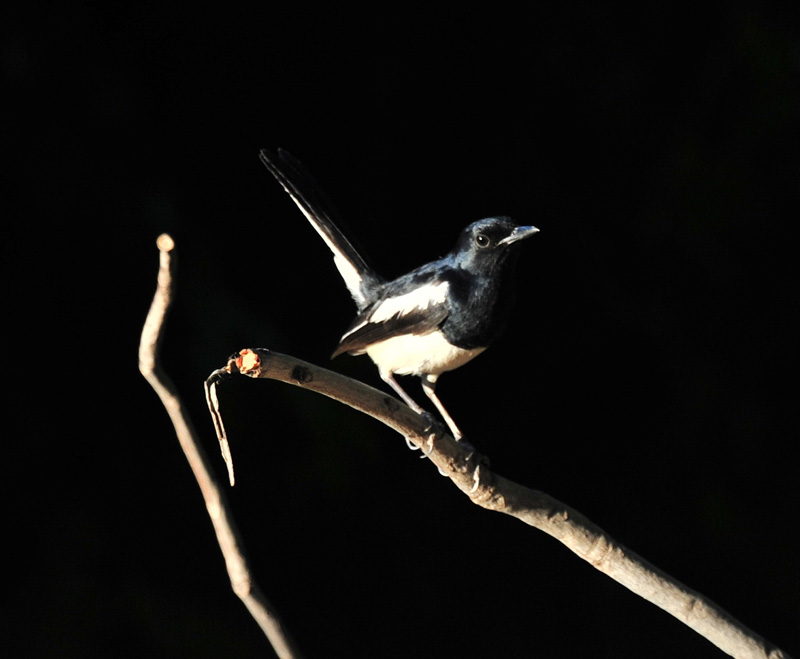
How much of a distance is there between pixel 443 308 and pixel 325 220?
0.47 m

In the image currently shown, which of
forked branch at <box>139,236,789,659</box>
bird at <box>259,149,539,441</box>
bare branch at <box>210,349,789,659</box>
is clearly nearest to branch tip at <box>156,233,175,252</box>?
forked branch at <box>139,236,789,659</box>

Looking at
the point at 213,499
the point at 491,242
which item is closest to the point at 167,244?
the point at 213,499

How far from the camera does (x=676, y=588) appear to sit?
5.50 feet

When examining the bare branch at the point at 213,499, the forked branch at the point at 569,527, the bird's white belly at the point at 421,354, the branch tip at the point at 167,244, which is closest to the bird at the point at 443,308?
the bird's white belly at the point at 421,354

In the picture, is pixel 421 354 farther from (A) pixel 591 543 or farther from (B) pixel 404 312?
(A) pixel 591 543

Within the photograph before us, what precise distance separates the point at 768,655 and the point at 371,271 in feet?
3.99

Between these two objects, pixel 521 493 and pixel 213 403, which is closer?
pixel 213 403

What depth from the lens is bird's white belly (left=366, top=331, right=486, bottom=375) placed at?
78.6 inches

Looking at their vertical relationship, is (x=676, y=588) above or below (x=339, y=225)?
below

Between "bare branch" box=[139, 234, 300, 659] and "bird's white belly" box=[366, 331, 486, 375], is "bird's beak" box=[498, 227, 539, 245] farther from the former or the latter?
"bare branch" box=[139, 234, 300, 659]

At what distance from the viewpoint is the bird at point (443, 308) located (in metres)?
1.96

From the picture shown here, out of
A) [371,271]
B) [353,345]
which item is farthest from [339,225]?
[353,345]

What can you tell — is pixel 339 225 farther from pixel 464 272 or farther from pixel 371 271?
pixel 464 272

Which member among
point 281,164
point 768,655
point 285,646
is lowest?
point 768,655
